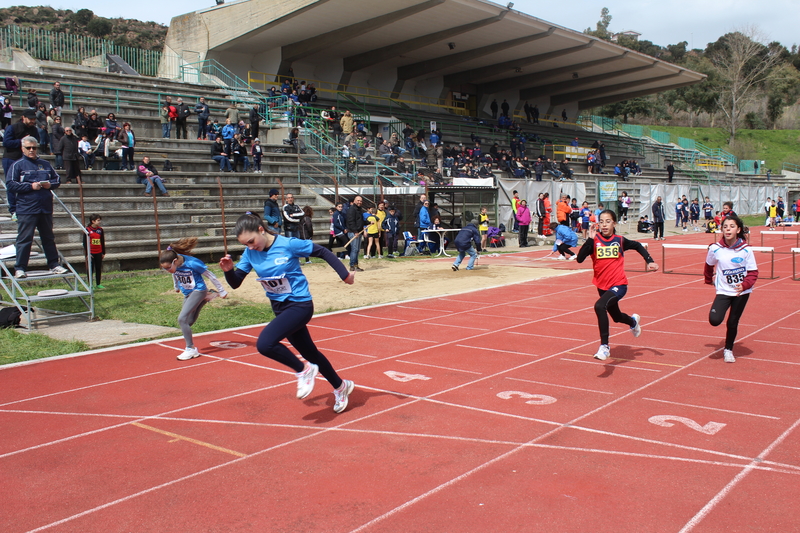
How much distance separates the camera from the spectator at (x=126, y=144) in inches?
777

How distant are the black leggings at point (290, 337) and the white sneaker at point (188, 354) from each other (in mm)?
3182

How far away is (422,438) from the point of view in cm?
559

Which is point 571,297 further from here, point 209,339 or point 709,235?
point 709,235

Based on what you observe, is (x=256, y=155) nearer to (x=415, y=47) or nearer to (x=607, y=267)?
(x=607, y=267)

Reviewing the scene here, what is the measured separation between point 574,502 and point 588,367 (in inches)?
147

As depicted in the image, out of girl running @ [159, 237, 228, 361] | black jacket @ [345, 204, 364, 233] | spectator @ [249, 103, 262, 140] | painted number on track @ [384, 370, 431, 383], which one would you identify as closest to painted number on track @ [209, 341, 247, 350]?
girl running @ [159, 237, 228, 361]

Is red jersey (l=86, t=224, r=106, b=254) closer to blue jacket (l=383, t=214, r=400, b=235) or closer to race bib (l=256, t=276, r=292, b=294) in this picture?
blue jacket (l=383, t=214, r=400, b=235)

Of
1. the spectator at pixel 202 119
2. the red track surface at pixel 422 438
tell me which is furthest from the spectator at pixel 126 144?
the red track surface at pixel 422 438

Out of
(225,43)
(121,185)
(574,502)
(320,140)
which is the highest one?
(225,43)

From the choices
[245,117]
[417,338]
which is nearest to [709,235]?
[245,117]

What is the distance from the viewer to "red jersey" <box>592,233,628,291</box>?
26.3 feet

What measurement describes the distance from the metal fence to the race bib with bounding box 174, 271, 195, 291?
1133 inches

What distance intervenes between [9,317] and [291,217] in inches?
342

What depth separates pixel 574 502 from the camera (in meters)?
4.31
